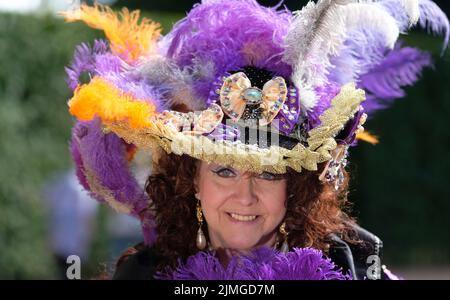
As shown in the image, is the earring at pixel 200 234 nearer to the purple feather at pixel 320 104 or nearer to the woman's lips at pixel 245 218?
the woman's lips at pixel 245 218

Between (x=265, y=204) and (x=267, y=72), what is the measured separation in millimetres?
443

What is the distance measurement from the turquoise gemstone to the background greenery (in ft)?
8.58

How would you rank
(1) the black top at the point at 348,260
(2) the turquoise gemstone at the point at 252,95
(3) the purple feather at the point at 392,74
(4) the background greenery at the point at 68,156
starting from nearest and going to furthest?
1. (2) the turquoise gemstone at the point at 252,95
2. (1) the black top at the point at 348,260
3. (3) the purple feather at the point at 392,74
4. (4) the background greenery at the point at 68,156

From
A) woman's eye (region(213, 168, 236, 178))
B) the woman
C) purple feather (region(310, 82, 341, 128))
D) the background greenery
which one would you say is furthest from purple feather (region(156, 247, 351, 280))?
the background greenery

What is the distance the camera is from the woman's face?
253cm

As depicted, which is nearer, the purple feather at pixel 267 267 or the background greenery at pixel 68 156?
the purple feather at pixel 267 267

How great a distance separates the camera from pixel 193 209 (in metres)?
2.85

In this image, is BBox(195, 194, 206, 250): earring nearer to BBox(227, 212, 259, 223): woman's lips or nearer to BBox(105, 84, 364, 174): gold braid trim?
BBox(227, 212, 259, 223): woman's lips

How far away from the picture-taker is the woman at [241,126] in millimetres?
2416

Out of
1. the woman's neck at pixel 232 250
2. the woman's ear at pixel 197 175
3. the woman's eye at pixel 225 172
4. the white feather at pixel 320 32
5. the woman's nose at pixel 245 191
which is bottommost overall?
the woman's neck at pixel 232 250

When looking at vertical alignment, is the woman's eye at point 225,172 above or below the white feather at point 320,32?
below

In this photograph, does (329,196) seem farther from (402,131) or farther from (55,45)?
(402,131)

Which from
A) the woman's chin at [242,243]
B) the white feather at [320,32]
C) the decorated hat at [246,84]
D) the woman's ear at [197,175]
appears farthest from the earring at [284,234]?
the white feather at [320,32]

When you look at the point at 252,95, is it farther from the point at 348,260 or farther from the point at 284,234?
the point at 348,260
